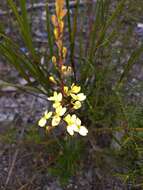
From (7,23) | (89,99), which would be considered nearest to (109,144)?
(89,99)

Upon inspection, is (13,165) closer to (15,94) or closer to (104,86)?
(15,94)

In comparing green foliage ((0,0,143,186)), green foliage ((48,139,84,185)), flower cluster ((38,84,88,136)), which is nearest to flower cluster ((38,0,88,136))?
flower cluster ((38,84,88,136))

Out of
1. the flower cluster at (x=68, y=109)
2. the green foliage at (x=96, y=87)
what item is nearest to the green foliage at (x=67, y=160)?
the green foliage at (x=96, y=87)

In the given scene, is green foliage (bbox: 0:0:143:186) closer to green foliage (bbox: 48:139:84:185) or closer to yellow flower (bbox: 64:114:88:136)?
green foliage (bbox: 48:139:84:185)

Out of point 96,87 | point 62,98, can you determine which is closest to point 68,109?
point 62,98

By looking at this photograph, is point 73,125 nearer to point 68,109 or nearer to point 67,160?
point 68,109

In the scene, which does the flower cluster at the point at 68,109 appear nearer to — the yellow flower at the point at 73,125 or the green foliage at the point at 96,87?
the yellow flower at the point at 73,125

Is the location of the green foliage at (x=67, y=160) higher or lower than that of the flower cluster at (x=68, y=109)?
lower

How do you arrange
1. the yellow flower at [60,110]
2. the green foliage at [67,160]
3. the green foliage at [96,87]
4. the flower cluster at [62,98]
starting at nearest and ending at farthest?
1. the flower cluster at [62,98]
2. the yellow flower at [60,110]
3. the green foliage at [96,87]
4. the green foliage at [67,160]

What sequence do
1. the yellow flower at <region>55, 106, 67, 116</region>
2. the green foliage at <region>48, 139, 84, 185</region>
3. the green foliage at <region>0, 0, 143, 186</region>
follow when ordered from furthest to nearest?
the green foliage at <region>48, 139, 84, 185</region> → the green foliage at <region>0, 0, 143, 186</region> → the yellow flower at <region>55, 106, 67, 116</region>
